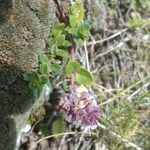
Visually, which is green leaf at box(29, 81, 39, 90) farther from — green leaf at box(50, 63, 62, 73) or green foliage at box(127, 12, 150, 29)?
green foliage at box(127, 12, 150, 29)

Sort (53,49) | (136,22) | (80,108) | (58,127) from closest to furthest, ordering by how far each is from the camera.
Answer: (80,108), (53,49), (58,127), (136,22)

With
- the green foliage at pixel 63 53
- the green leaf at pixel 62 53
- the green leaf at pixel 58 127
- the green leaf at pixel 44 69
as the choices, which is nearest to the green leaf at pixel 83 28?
the green foliage at pixel 63 53

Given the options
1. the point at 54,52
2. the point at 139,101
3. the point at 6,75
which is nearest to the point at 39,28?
the point at 54,52

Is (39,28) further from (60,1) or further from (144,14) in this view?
(144,14)

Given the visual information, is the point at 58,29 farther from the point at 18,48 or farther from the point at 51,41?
the point at 18,48

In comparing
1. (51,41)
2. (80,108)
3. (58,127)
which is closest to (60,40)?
(51,41)

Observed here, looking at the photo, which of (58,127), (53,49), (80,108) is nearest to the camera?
(80,108)

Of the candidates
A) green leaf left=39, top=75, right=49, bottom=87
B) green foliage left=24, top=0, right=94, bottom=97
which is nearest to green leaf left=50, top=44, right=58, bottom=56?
green foliage left=24, top=0, right=94, bottom=97
